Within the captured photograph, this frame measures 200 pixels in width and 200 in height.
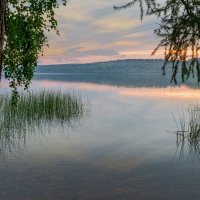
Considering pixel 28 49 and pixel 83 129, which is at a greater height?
pixel 28 49

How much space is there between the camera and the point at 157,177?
13.6 m

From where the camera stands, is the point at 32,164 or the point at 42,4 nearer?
the point at 42,4

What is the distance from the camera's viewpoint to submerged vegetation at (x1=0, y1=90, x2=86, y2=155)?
19.7 m

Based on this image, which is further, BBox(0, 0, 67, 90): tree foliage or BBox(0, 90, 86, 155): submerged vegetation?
BBox(0, 90, 86, 155): submerged vegetation

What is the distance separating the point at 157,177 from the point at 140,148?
5.77m

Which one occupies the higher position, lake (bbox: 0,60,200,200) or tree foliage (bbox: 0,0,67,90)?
tree foliage (bbox: 0,0,67,90)

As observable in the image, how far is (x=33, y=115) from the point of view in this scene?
24109mm

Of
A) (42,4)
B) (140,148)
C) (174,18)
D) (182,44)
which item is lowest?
(140,148)

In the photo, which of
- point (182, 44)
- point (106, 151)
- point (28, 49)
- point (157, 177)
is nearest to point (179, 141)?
point (106, 151)

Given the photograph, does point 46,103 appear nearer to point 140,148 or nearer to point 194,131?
point 140,148

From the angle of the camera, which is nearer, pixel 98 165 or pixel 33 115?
pixel 98 165

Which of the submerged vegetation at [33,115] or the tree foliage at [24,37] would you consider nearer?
the tree foliage at [24,37]

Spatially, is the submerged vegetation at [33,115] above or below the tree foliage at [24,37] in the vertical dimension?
below

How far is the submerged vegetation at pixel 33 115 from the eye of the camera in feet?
64.7
